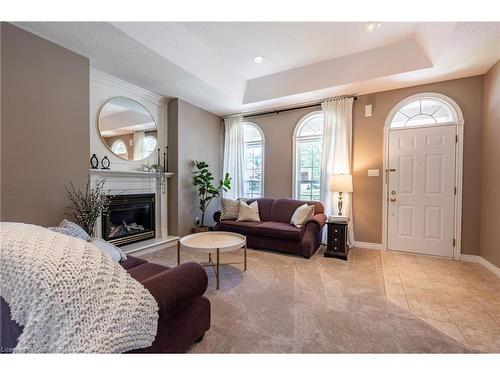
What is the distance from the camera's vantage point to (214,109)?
4.60m

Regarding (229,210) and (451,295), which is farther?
(229,210)

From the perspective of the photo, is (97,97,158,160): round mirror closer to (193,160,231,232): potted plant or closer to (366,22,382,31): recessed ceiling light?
(193,160,231,232): potted plant

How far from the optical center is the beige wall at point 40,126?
2105 mm

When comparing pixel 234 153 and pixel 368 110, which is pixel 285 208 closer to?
pixel 234 153

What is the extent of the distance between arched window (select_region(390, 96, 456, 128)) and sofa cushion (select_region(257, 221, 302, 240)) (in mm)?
2366

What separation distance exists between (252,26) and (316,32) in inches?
32.1

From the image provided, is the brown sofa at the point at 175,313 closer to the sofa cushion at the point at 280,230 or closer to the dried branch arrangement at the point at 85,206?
the dried branch arrangement at the point at 85,206

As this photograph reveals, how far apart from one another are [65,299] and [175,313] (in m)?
0.54

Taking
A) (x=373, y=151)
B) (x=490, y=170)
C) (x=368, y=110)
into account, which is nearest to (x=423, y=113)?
(x=368, y=110)

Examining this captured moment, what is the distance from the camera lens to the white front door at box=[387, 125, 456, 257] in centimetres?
321

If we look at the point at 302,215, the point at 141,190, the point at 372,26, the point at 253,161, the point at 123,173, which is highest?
the point at 372,26

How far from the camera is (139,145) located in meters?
3.65

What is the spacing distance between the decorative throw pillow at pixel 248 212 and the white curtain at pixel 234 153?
0.77 m
